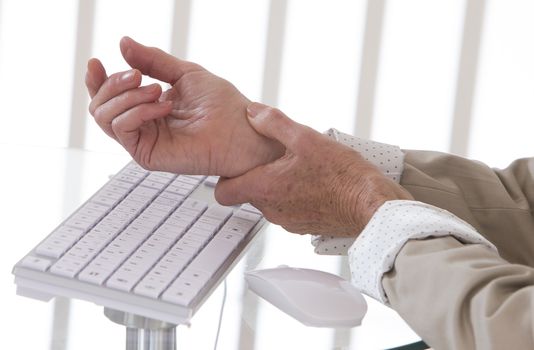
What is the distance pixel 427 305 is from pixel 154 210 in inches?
12.5

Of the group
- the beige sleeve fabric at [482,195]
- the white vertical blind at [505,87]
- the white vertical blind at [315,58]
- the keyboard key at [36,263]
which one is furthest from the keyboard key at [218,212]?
the white vertical blind at [505,87]

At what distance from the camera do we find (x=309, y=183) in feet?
4.15

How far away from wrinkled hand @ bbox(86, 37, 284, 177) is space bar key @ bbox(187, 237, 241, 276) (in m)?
0.22

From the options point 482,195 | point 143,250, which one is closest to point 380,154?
point 482,195

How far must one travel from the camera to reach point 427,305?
0.94 metres

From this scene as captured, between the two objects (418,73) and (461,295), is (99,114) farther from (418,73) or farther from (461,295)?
(418,73)

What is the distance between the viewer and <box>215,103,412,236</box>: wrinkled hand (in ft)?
4.04

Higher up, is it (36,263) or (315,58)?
(315,58)

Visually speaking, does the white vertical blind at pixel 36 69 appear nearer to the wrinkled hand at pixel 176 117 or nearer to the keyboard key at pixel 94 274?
the wrinkled hand at pixel 176 117

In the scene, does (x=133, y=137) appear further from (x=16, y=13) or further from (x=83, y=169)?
(x=16, y=13)

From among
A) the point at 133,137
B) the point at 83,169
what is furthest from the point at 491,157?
the point at 133,137

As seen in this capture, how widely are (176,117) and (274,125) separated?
0.12 m

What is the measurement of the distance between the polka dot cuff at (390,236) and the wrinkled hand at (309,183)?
149mm

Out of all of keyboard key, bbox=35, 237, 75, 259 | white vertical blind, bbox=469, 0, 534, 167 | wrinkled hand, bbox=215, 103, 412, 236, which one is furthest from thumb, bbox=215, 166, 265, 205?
white vertical blind, bbox=469, 0, 534, 167
